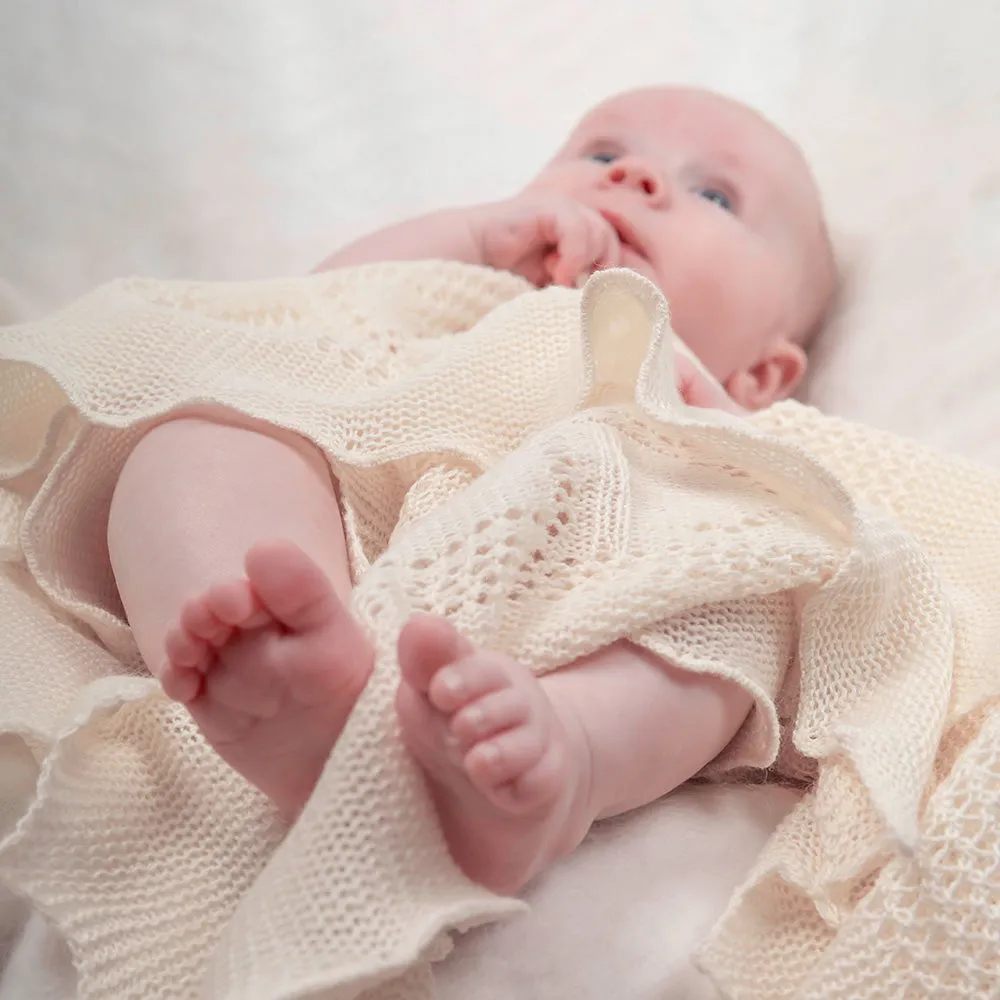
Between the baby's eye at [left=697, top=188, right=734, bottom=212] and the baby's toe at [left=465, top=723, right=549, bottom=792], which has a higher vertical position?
the baby's toe at [left=465, top=723, right=549, bottom=792]

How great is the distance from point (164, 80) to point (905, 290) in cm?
87

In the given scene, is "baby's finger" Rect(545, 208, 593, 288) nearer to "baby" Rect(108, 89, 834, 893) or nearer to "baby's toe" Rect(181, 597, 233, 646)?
"baby" Rect(108, 89, 834, 893)

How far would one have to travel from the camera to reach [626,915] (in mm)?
676

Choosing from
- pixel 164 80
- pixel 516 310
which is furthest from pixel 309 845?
pixel 164 80

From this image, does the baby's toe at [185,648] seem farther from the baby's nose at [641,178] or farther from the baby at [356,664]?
the baby's nose at [641,178]

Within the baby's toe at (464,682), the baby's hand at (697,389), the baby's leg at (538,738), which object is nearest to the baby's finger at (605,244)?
the baby's hand at (697,389)

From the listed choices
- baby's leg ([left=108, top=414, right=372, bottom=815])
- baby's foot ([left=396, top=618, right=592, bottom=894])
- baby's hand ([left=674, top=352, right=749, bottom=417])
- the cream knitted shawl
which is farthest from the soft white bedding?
baby's foot ([left=396, top=618, right=592, bottom=894])

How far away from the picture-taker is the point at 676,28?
5.43 ft

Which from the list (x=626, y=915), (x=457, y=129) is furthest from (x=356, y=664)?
(x=457, y=129)

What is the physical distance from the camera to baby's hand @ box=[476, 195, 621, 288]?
44.1 inches

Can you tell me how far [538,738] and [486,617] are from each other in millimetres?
115

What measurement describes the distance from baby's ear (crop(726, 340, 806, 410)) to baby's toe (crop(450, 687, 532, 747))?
2.62ft

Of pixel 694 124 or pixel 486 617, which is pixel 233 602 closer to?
pixel 486 617

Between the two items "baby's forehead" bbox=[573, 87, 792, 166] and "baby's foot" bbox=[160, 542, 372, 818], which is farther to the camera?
"baby's forehead" bbox=[573, 87, 792, 166]
